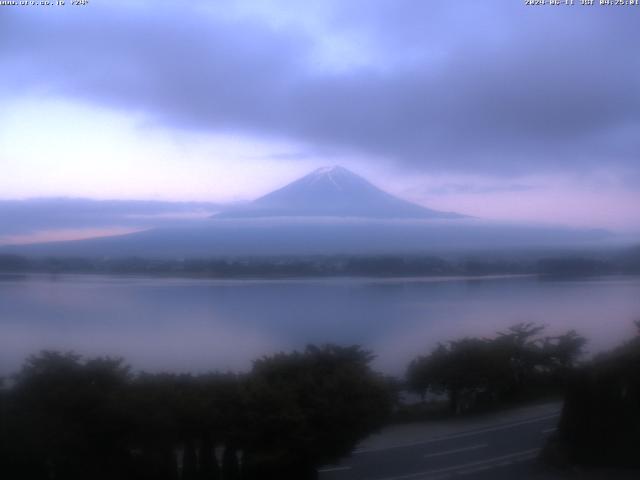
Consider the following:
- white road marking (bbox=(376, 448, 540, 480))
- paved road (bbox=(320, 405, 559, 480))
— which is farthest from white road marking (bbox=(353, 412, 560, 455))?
white road marking (bbox=(376, 448, 540, 480))

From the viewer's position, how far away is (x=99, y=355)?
858 centimetres

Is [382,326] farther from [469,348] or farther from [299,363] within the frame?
[299,363]

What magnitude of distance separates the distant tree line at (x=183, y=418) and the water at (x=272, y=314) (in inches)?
27.2

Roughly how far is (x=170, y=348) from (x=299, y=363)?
180 cm

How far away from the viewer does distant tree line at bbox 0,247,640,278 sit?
11.1 meters

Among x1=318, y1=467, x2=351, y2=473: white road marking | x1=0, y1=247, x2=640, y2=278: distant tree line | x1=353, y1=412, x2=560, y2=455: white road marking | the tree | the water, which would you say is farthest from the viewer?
x1=0, y1=247, x2=640, y2=278: distant tree line

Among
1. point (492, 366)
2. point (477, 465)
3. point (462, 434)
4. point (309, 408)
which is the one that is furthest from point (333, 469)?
point (492, 366)

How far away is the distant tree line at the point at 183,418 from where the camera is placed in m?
Result: 7.47

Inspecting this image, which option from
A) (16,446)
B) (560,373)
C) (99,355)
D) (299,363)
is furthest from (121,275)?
(560,373)

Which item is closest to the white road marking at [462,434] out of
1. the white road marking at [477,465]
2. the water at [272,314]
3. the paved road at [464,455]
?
the paved road at [464,455]

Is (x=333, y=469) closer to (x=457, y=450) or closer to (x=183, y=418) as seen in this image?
(x=457, y=450)

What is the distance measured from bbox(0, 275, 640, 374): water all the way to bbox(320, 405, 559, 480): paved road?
4.17 ft

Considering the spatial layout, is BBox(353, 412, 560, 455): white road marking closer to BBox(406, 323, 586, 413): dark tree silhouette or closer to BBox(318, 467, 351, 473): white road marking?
BBox(318, 467, 351, 473): white road marking

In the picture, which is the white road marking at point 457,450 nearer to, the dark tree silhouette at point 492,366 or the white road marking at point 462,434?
the white road marking at point 462,434
